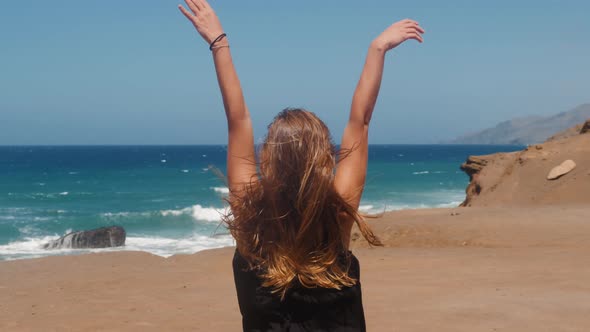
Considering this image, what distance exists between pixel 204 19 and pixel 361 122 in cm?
64

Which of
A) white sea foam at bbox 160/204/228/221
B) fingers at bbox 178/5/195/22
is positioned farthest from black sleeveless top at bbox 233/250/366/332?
white sea foam at bbox 160/204/228/221

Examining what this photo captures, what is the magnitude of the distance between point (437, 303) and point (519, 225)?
674cm

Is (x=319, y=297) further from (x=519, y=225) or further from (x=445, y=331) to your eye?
(x=519, y=225)

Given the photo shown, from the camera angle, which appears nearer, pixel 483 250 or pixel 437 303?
pixel 437 303

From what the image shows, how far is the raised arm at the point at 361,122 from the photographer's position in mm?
2096

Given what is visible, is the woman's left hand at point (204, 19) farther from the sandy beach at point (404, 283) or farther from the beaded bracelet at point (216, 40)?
the sandy beach at point (404, 283)

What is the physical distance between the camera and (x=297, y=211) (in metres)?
2.01

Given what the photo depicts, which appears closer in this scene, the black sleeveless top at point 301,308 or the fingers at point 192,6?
the black sleeveless top at point 301,308

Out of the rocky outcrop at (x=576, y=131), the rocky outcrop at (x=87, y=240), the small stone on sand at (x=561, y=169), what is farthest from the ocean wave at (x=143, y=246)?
the rocky outcrop at (x=576, y=131)

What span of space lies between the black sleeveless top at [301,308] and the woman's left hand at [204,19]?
78 cm

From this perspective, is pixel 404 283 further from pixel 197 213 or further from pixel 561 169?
pixel 197 213

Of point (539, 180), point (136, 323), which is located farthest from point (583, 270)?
point (539, 180)

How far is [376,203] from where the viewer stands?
1512 inches

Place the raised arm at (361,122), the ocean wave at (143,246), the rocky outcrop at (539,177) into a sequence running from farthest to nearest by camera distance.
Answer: the ocean wave at (143,246) < the rocky outcrop at (539,177) < the raised arm at (361,122)
